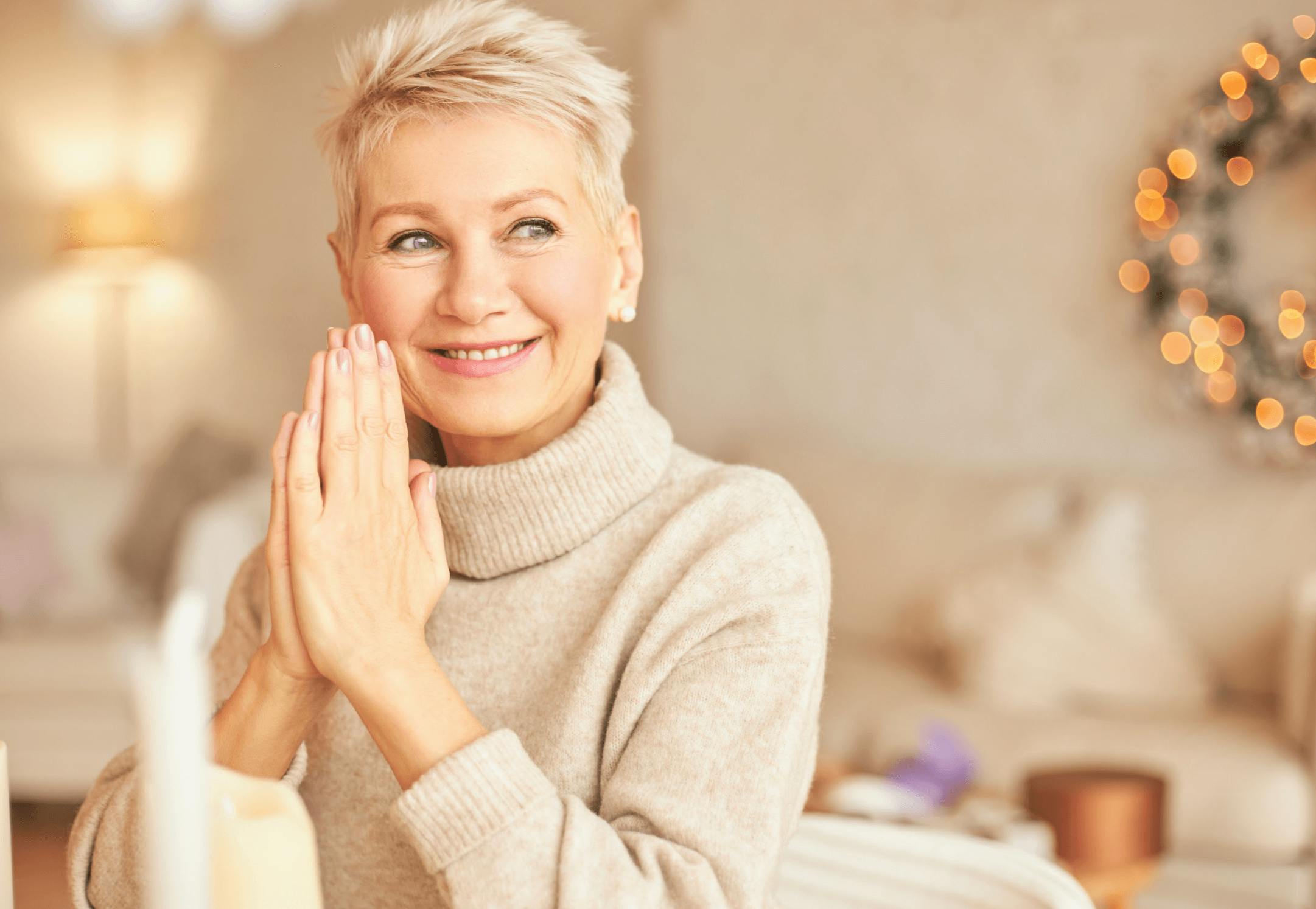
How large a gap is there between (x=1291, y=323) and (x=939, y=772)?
169 centimetres

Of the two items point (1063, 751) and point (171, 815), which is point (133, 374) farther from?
point (171, 815)

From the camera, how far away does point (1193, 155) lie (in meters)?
3.46

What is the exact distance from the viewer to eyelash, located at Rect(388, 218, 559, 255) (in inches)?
40.4

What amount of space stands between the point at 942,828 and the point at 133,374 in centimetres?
384

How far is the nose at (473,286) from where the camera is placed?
101 centimetres

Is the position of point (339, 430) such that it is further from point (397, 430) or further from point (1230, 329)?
point (1230, 329)

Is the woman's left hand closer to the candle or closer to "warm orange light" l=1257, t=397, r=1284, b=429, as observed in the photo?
the candle

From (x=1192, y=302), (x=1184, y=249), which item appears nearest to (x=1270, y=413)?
(x=1192, y=302)

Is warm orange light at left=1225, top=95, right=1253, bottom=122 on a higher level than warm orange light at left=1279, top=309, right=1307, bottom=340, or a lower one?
higher

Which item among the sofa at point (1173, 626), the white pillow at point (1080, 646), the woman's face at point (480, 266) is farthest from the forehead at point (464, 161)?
the white pillow at point (1080, 646)

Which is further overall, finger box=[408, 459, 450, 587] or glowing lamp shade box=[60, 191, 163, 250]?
glowing lamp shade box=[60, 191, 163, 250]

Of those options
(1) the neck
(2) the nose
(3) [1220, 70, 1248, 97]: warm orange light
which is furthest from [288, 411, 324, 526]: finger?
(3) [1220, 70, 1248, 97]: warm orange light

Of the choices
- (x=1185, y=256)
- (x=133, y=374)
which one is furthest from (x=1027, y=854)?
(x=133, y=374)

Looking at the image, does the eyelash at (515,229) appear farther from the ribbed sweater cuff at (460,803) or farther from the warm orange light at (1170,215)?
the warm orange light at (1170,215)
